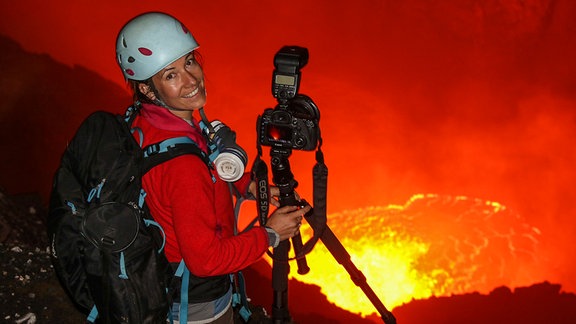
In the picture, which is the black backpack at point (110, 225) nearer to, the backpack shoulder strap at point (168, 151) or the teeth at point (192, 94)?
the backpack shoulder strap at point (168, 151)

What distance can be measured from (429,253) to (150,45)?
471 inches

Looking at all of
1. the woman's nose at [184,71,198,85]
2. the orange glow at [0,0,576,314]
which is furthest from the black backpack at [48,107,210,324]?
the orange glow at [0,0,576,314]

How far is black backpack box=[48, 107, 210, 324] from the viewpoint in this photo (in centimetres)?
181

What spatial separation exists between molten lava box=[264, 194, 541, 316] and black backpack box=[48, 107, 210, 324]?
9.93 metres

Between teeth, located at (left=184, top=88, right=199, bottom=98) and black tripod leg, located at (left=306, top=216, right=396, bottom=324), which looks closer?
teeth, located at (left=184, top=88, right=199, bottom=98)

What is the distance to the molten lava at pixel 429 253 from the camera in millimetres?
11977

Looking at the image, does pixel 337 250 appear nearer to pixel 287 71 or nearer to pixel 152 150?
pixel 287 71

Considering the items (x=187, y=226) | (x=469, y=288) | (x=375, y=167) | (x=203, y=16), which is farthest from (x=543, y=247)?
(x=187, y=226)

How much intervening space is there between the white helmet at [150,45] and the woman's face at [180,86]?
0.11ft

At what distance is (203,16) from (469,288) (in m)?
12.7

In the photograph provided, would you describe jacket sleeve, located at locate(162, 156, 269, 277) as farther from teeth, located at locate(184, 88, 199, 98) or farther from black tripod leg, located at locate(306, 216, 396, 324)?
black tripod leg, located at locate(306, 216, 396, 324)

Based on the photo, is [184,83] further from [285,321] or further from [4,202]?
[4,202]

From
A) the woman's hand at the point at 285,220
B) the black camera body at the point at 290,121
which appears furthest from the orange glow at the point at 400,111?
the black camera body at the point at 290,121

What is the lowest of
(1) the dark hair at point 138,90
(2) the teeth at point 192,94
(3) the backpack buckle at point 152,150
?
(3) the backpack buckle at point 152,150
